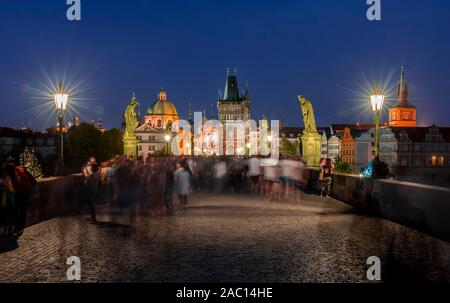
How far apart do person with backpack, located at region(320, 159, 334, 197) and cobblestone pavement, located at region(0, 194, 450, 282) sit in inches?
235

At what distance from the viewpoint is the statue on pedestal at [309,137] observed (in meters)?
29.1

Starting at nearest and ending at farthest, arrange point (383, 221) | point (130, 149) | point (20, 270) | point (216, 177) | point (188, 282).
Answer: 1. point (188, 282)
2. point (20, 270)
3. point (383, 221)
4. point (216, 177)
5. point (130, 149)

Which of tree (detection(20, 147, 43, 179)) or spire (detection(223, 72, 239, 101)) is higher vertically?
spire (detection(223, 72, 239, 101))

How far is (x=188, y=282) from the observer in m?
7.72

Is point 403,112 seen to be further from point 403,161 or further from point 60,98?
point 60,98

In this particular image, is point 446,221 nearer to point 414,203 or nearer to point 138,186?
point 414,203

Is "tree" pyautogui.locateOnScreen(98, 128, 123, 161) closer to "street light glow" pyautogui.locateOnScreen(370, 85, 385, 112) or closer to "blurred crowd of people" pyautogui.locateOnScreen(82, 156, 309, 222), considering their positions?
"blurred crowd of people" pyautogui.locateOnScreen(82, 156, 309, 222)

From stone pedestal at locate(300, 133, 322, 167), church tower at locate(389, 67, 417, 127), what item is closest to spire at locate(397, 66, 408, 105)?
church tower at locate(389, 67, 417, 127)

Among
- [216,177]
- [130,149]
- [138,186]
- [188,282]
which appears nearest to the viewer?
[188,282]

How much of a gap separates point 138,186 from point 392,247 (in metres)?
10.5

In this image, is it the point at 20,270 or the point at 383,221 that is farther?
the point at 383,221

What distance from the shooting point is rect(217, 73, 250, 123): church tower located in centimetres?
17750

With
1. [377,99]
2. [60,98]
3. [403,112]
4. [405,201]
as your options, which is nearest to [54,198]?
[60,98]

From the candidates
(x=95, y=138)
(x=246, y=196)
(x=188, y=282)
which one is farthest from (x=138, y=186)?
(x=95, y=138)
